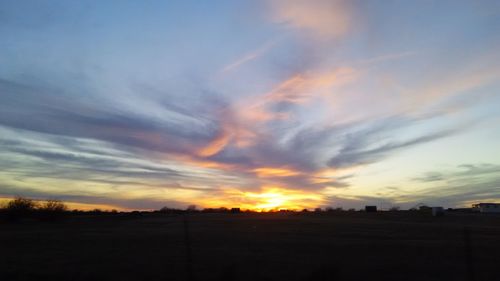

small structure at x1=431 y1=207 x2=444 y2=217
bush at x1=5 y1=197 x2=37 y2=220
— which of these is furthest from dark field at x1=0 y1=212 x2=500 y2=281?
small structure at x1=431 y1=207 x2=444 y2=217

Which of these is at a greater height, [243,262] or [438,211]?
[438,211]

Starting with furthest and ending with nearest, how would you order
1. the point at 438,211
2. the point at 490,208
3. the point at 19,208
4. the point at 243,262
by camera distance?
the point at 490,208 → the point at 438,211 → the point at 19,208 → the point at 243,262

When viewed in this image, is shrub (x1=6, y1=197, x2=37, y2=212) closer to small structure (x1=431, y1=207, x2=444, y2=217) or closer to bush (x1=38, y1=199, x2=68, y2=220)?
bush (x1=38, y1=199, x2=68, y2=220)

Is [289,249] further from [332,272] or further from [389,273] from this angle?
[332,272]

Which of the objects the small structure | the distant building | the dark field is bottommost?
the dark field

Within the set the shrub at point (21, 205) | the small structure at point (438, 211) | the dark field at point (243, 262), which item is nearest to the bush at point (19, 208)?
the shrub at point (21, 205)

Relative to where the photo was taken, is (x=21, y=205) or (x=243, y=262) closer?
(x=243, y=262)

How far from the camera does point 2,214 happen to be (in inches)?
3499

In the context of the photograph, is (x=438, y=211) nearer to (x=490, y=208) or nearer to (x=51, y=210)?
(x=490, y=208)

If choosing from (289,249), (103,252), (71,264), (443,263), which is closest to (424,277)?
(443,263)

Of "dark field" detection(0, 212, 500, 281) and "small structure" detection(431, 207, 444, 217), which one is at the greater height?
"small structure" detection(431, 207, 444, 217)

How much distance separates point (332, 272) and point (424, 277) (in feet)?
17.0

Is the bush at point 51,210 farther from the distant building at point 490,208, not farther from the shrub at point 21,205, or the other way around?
the distant building at point 490,208

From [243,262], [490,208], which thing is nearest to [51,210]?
[243,262]
